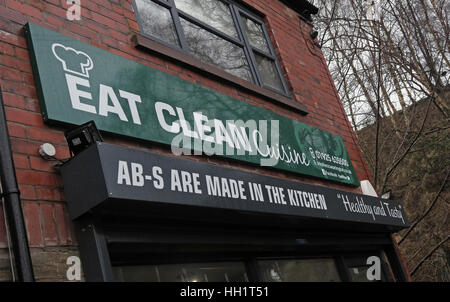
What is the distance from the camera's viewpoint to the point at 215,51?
16.0 feet

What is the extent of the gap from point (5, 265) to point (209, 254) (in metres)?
1.56

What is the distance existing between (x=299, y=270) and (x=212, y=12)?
3.10 meters

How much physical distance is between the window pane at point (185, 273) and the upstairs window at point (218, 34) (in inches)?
81.4

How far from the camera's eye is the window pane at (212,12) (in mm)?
4837

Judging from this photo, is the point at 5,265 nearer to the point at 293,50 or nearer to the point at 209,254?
the point at 209,254

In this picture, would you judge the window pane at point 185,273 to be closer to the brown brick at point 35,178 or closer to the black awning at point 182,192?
the black awning at point 182,192

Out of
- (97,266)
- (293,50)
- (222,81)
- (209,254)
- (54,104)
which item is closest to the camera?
(97,266)

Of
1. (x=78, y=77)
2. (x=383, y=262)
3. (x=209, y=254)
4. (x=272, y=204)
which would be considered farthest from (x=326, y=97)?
(x=78, y=77)

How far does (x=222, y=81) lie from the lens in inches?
174

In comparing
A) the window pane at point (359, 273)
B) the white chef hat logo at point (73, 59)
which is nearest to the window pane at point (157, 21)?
the white chef hat logo at point (73, 59)

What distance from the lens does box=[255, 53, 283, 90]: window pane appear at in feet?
18.0

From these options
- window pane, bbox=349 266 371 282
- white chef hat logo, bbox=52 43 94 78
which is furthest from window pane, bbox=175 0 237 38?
window pane, bbox=349 266 371 282

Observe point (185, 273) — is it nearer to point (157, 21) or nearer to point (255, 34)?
point (157, 21)

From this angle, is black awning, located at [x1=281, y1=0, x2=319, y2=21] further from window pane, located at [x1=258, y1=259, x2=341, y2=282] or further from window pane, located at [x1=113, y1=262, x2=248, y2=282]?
window pane, located at [x1=113, y1=262, x2=248, y2=282]
